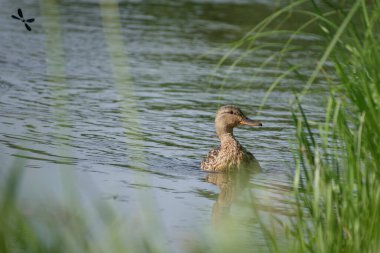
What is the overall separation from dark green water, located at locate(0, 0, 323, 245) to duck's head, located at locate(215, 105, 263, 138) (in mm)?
285

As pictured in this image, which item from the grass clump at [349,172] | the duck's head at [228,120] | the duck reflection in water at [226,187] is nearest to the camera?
the grass clump at [349,172]

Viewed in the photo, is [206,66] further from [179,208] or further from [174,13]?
[179,208]

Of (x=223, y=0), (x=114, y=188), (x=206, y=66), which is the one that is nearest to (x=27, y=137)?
(x=114, y=188)

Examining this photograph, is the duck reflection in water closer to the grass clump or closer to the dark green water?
the dark green water

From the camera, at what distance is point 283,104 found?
1261 cm

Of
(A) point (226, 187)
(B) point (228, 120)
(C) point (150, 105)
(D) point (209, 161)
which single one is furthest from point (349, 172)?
(C) point (150, 105)

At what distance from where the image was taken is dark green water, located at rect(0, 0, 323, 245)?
8.10 meters

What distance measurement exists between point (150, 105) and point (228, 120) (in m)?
1.95

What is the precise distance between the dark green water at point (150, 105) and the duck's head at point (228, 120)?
0.29 m

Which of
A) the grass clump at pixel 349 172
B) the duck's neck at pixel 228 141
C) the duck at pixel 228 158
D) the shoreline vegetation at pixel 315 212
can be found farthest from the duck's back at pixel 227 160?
the grass clump at pixel 349 172

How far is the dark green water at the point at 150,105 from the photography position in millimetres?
8102

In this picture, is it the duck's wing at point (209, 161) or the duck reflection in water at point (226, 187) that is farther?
the duck's wing at point (209, 161)

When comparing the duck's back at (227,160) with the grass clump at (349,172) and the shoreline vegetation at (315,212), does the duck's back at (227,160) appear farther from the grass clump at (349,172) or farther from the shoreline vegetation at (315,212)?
the grass clump at (349,172)

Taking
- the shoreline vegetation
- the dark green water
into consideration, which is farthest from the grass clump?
the dark green water
